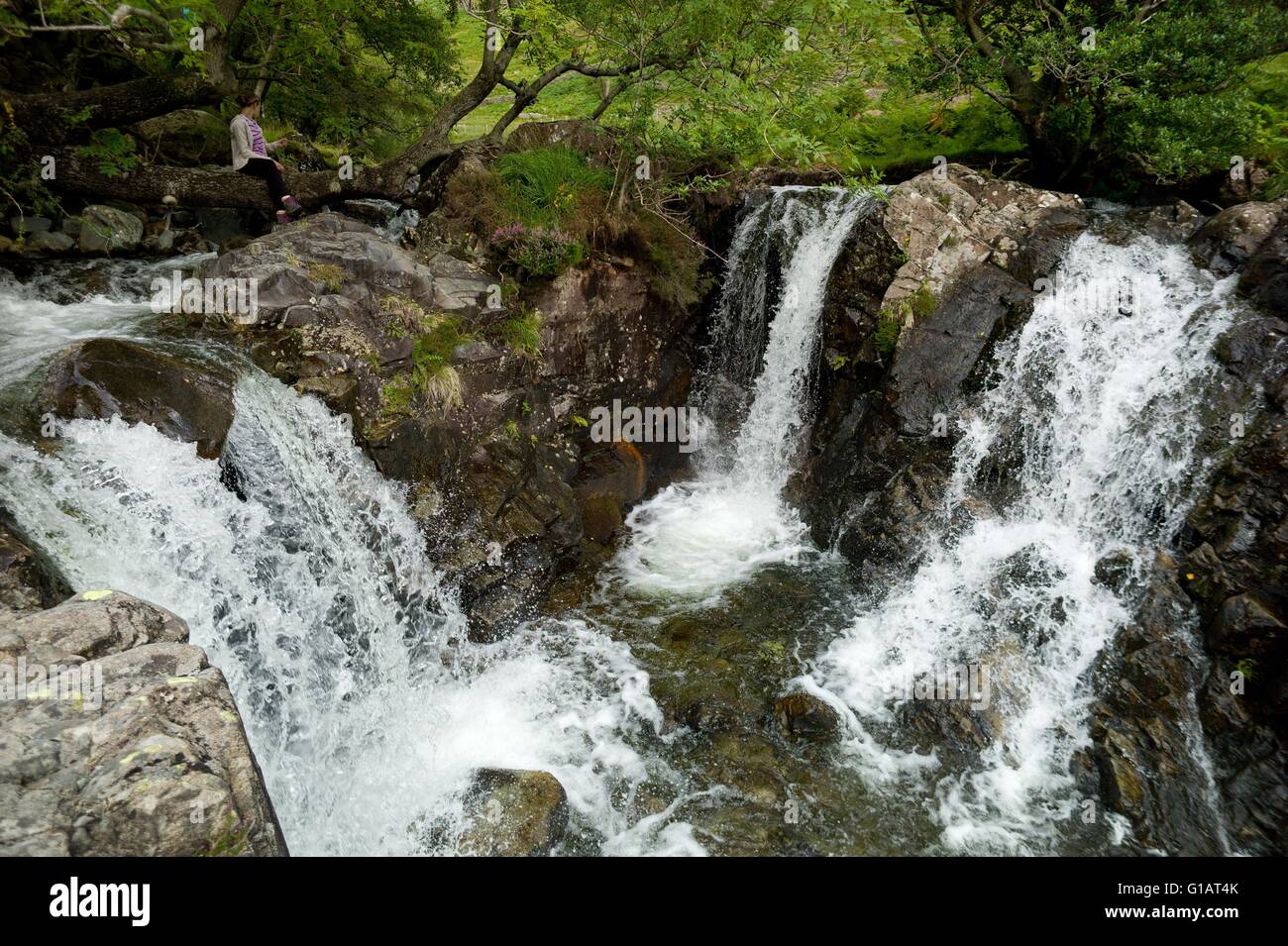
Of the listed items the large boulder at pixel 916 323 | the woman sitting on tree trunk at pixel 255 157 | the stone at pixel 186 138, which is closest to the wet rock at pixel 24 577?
the woman sitting on tree trunk at pixel 255 157

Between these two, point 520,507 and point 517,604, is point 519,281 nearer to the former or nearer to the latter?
point 520,507

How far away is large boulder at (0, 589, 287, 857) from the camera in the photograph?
10.7 ft

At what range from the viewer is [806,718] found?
24.9 feet

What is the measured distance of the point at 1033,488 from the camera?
354 inches

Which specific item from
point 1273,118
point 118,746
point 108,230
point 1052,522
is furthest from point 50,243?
point 1273,118

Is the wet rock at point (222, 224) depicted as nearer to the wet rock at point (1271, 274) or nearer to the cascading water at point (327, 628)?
the cascading water at point (327, 628)

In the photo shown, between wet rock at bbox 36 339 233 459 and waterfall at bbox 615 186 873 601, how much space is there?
554 centimetres

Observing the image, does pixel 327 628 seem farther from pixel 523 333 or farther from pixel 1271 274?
pixel 1271 274

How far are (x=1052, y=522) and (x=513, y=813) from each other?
23.7 ft

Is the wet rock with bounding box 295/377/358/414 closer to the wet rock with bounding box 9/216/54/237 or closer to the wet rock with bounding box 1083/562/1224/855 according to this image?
the wet rock with bounding box 9/216/54/237

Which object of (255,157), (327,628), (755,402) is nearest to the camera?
(327,628)

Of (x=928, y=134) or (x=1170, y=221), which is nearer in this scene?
(x=1170, y=221)

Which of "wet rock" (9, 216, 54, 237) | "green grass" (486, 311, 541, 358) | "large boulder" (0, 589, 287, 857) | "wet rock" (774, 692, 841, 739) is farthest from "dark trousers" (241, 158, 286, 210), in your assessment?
"wet rock" (774, 692, 841, 739)

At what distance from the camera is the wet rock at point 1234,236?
27.6 ft
